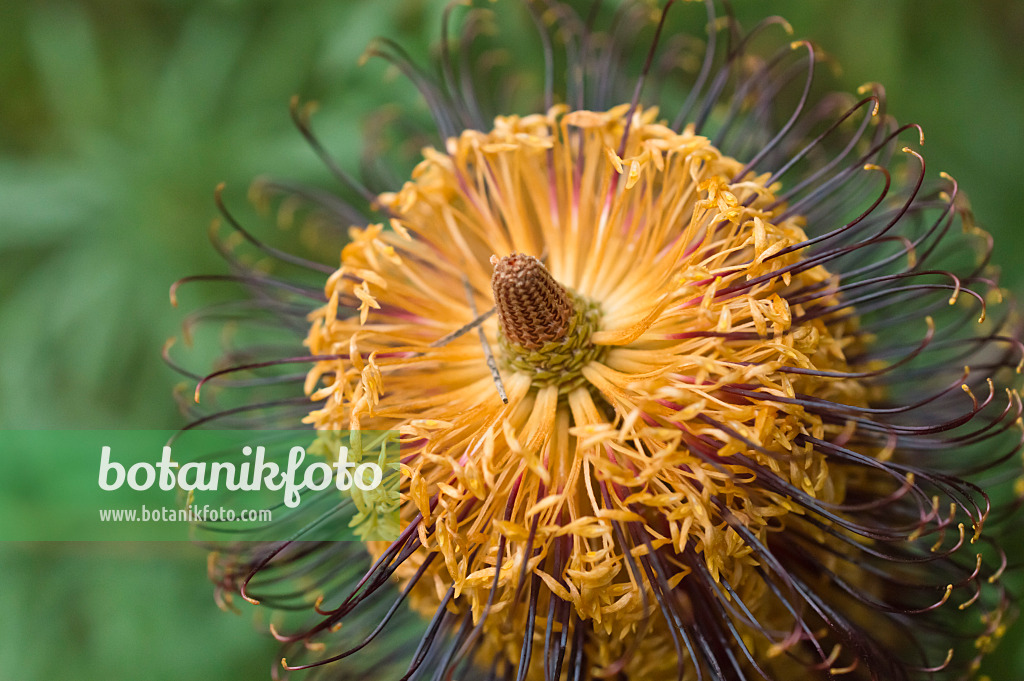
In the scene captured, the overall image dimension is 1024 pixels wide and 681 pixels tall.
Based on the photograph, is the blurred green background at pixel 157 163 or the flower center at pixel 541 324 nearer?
the flower center at pixel 541 324

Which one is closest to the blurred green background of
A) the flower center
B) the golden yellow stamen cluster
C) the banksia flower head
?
the banksia flower head

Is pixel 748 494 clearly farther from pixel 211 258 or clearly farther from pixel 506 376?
pixel 211 258

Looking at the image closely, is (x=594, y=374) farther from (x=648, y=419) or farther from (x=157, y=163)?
(x=157, y=163)

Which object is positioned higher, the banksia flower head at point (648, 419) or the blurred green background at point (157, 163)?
the blurred green background at point (157, 163)

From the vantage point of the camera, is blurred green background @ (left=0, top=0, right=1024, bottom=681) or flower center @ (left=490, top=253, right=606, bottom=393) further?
blurred green background @ (left=0, top=0, right=1024, bottom=681)

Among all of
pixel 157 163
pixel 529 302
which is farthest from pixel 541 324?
pixel 157 163

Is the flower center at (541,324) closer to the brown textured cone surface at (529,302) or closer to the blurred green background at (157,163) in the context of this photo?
the brown textured cone surface at (529,302)

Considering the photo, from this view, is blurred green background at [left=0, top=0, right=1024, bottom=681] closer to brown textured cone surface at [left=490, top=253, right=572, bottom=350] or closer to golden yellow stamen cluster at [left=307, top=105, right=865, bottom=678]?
golden yellow stamen cluster at [left=307, top=105, right=865, bottom=678]

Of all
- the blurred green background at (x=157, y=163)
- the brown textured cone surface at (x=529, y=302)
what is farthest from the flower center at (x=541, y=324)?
the blurred green background at (x=157, y=163)
